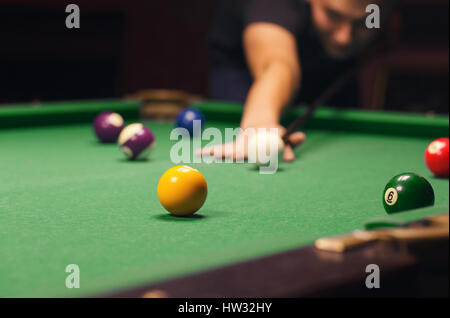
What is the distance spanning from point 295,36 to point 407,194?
6.87 feet

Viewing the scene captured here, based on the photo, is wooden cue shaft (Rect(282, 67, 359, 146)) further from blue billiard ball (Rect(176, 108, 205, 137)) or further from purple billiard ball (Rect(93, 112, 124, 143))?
purple billiard ball (Rect(93, 112, 124, 143))

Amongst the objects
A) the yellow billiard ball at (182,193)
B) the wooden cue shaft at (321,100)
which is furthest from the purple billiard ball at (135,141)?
the yellow billiard ball at (182,193)

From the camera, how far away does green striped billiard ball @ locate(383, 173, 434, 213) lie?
1968 mm

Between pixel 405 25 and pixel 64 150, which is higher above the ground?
pixel 405 25

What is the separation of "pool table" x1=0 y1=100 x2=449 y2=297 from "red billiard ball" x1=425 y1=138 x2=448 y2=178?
0.09m

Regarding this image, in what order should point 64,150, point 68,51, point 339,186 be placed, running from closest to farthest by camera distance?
point 339,186
point 64,150
point 68,51

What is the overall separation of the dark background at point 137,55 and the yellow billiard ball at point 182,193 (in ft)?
15.8

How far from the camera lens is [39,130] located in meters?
3.90

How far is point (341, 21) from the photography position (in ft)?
13.5

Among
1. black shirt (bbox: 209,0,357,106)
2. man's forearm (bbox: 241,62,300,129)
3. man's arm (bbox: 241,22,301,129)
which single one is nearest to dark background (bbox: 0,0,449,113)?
black shirt (bbox: 209,0,357,106)
